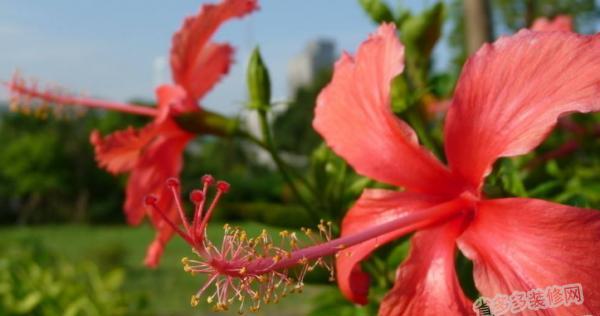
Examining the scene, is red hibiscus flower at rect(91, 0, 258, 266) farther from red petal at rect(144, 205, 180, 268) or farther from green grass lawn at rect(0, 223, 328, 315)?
green grass lawn at rect(0, 223, 328, 315)

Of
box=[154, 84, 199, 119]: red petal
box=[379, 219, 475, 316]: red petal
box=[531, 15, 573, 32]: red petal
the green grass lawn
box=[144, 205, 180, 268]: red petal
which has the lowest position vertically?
the green grass lawn

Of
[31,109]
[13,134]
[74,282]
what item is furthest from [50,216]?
[31,109]

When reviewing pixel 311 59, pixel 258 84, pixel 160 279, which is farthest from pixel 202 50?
pixel 311 59

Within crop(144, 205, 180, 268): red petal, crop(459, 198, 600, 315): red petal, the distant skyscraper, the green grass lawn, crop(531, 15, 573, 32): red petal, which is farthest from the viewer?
the distant skyscraper

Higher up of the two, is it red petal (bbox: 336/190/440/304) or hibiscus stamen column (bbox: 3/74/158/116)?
hibiscus stamen column (bbox: 3/74/158/116)

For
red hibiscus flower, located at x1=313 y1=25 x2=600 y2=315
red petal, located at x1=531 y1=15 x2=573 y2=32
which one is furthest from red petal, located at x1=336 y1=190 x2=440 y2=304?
red petal, located at x1=531 y1=15 x2=573 y2=32

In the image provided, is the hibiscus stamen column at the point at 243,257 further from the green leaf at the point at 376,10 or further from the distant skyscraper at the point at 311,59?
the distant skyscraper at the point at 311,59

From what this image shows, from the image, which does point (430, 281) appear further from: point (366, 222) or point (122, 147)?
point (122, 147)
